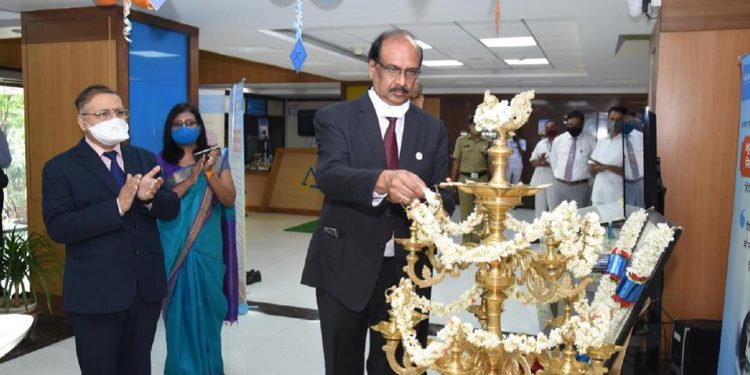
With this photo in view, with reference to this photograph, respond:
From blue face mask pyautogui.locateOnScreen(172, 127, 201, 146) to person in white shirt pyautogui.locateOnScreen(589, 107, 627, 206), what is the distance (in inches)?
138

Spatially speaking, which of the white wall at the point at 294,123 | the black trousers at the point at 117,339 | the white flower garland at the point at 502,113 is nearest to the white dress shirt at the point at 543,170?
the black trousers at the point at 117,339

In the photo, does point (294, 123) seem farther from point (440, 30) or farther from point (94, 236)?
point (94, 236)

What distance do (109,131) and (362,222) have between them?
1.16 meters

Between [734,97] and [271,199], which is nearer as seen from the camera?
[734,97]

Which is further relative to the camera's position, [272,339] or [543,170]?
[543,170]

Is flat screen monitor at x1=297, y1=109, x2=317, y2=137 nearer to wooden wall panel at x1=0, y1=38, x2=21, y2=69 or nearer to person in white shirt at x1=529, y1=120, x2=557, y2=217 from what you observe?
wooden wall panel at x1=0, y1=38, x2=21, y2=69

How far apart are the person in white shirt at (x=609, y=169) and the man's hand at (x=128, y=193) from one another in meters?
4.13

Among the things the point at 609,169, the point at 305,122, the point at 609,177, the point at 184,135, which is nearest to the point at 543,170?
the point at 609,177

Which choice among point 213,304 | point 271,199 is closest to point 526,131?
point 271,199

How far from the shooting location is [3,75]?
308 inches

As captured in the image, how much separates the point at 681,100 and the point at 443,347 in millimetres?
3124

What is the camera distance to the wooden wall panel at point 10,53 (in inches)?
308

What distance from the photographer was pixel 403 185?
1277mm

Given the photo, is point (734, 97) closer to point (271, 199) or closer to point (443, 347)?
point (443, 347)
